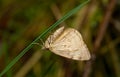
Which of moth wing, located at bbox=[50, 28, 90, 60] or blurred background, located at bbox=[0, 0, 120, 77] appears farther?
blurred background, located at bbox=[0, 0, 120, 77]


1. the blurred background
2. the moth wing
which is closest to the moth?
the moth wing

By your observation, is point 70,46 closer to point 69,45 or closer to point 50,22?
point 69,45

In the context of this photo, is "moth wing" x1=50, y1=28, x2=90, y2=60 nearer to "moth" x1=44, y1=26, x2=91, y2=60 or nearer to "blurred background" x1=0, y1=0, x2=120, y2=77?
"moth" x1=44, y1=26, x2=91, y2=60

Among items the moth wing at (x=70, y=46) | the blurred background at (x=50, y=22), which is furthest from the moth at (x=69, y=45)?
the blurred background at (x=50, y=22)

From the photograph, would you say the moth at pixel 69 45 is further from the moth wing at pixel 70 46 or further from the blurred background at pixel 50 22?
the blurred background at pixel 50 22

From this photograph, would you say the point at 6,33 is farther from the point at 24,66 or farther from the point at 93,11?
the point at 93,11

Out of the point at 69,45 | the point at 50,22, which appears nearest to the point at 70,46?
the point at 69,45

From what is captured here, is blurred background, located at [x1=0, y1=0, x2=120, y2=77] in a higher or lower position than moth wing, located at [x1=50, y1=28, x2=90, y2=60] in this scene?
lower

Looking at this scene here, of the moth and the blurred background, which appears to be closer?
the moth
